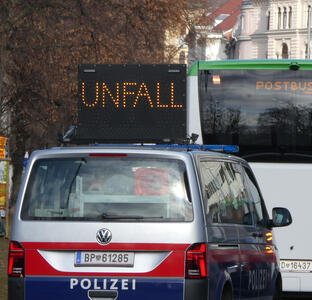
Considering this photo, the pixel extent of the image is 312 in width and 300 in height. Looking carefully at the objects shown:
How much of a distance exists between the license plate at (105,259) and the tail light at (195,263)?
0.41m

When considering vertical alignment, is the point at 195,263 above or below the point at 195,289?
above

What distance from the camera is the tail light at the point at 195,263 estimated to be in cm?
890

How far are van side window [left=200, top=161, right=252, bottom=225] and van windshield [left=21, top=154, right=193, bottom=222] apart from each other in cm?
28

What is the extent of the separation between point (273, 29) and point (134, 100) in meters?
134

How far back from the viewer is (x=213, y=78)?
15.7 meters

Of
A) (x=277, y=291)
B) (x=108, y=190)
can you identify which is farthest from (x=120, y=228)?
(x=277, y=291)

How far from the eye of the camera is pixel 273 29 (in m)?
148

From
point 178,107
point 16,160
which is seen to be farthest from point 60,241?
point 16,160

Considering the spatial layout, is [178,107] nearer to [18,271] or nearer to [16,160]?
[18,271]

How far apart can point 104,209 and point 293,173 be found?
658cm

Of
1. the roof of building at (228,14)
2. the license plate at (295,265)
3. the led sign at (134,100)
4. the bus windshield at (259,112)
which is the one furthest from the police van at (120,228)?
the roof of building at (228,14)

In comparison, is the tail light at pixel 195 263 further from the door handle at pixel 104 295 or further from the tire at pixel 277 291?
the tire at pixel 277 291

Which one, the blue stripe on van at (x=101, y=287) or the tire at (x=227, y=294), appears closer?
the blue stripe on van at (x=101, y=287)

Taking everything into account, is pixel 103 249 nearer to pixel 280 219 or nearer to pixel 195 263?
pixel 195 263
